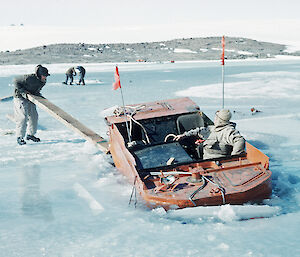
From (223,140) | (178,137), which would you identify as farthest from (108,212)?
(178,137)

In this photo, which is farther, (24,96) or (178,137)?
(24,96)

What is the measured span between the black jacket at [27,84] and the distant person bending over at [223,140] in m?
3.82

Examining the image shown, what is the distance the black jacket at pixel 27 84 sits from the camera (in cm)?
644

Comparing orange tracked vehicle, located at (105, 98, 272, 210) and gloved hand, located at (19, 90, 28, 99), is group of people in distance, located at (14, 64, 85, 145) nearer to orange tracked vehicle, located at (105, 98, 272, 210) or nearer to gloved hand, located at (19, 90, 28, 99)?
gloved hand, located at (19, 90, 28, 99)

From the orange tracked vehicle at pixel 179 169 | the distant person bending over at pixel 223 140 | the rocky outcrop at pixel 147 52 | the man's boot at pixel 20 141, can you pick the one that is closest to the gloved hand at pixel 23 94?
the man's boot at pixel 20 141

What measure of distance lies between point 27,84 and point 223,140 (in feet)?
13.5

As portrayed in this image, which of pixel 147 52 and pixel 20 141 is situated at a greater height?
pixel 147 52

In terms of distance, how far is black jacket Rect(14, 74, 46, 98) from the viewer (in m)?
6.44

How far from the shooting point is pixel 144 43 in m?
40.4

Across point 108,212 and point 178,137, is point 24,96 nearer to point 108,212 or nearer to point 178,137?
point 178,137

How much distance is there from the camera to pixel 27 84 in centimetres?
658

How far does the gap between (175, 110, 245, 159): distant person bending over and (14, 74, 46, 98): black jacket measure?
12.5 feet

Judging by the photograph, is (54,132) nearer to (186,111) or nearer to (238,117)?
(186,111)

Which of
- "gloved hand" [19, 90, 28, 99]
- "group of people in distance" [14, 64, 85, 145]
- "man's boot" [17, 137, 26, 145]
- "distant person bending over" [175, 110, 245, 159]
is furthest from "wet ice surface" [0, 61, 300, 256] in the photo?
"gloved hand" [19, 90, 28, 99]
